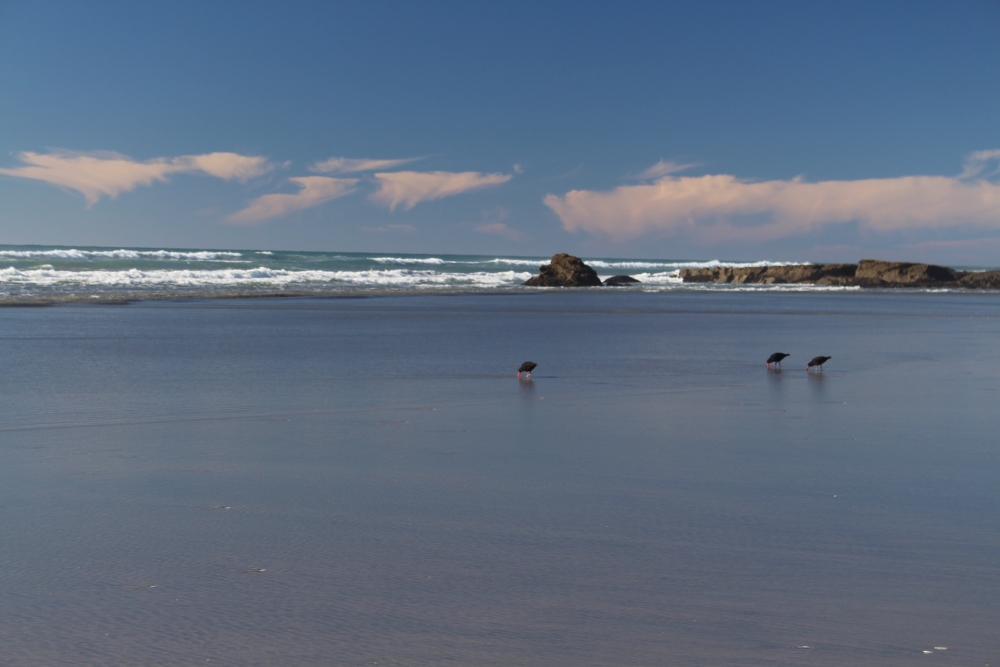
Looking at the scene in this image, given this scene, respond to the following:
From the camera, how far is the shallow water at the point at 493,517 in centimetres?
322

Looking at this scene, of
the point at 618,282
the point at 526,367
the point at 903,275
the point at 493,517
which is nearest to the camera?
the point at 493,517

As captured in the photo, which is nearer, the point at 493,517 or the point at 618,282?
the point at 493,517

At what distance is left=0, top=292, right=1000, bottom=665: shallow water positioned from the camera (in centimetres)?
322

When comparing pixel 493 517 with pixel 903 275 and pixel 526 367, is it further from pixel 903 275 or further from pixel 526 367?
pixel 903 275

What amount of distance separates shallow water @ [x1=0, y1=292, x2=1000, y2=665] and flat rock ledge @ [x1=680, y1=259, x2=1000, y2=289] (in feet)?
142

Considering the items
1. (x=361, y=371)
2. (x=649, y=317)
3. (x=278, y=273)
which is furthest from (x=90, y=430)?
(x=278, y=273)

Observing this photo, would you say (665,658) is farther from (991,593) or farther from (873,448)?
(873,448)

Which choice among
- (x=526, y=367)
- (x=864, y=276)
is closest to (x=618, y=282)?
(x=864, y=276)

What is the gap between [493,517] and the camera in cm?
463

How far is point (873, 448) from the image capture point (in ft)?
21.1

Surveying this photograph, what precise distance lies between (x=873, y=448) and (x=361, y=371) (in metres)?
6.16

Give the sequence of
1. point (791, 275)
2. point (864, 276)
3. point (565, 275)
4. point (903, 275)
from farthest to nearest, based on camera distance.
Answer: point (791, 275) < point (864, 276) < point (903, 275) < point (565, 275)

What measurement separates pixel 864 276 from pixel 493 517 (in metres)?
51.9

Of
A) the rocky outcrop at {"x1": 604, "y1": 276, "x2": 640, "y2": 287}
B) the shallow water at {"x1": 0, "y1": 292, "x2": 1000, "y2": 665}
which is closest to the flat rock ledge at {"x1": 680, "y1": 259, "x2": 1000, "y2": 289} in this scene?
the rocky outcrop at {"x1": 604, "y1": 276, "x2": 640, "y2": 287}
